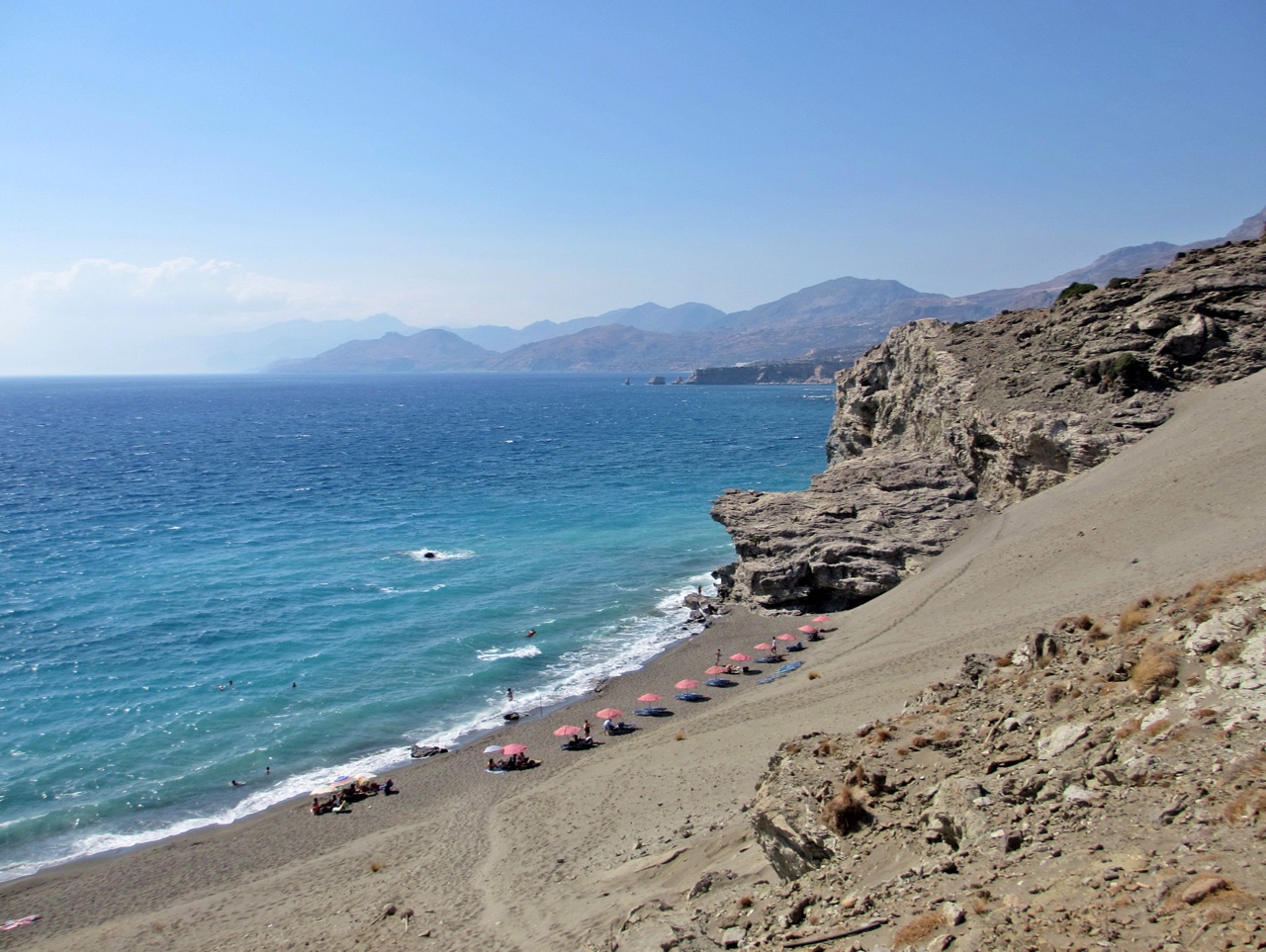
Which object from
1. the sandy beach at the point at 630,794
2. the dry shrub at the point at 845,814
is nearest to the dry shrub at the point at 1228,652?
the dry shrub at the point at 845,814

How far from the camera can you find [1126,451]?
35031 mm

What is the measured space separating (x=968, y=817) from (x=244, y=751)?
89.3ft

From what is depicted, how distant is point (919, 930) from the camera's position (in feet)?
29.6

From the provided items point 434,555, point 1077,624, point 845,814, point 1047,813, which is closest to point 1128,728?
point 1047,813

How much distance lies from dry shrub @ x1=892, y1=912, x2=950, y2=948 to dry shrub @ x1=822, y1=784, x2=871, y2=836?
3.08 meters

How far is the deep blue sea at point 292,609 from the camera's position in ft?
92.8

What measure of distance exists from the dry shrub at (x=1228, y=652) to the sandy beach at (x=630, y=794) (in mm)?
7879

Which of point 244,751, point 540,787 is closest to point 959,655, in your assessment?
point 540,787

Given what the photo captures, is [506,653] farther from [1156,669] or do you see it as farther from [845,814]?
[1156,669]

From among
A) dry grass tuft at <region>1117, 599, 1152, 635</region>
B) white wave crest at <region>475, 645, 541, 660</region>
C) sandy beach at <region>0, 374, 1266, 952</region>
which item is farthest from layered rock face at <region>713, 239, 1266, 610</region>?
dry grass tuft at <region>1117, 599, 1152, 635</region>

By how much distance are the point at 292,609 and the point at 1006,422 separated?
38.9m

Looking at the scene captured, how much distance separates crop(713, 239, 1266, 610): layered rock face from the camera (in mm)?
37188

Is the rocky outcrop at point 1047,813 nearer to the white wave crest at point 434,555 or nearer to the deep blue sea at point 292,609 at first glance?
the deep blue sea at point 292,609

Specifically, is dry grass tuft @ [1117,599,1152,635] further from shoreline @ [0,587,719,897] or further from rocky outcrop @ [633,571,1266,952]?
shoreline @ [0,587,719,897]
